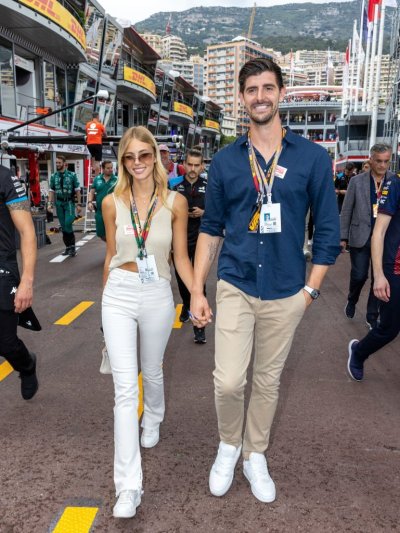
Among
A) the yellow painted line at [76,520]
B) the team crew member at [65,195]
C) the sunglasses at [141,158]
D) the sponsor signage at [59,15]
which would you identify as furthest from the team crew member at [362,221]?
the sponsor signage at [59,15]

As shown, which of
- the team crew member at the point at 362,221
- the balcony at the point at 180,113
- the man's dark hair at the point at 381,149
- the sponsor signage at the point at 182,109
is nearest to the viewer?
the man's dark hair at the point at 381,149

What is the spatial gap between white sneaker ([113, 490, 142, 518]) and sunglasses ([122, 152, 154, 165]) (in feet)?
6.03

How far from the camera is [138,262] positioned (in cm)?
283

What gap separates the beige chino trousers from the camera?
261 cm

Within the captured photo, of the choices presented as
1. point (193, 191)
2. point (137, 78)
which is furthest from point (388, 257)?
point (137, 78)

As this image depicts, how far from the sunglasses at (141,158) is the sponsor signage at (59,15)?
21897 mm

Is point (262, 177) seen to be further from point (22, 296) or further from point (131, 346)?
point (22, 296)

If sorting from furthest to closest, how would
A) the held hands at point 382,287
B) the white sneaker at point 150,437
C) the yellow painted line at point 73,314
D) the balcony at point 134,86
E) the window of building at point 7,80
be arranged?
the balcony at point 134,86
the window of building at point 7,80
the yellow painted line at point 73,314
the held hands at point 382,287
the white sneaker at point 150,437

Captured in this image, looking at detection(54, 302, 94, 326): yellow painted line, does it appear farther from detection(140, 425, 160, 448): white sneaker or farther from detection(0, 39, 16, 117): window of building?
detection(0, 39, 16, 117): window of building

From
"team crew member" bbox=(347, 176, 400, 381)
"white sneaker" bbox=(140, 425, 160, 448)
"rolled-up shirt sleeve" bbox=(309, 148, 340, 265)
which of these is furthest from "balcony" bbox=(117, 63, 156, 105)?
"rolled-up shirt sleeve" bbox=(309, 148, 340, 265)

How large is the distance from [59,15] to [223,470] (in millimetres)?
26186

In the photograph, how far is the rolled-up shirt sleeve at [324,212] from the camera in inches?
99.0

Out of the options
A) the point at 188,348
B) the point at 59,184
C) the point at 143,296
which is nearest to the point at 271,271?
the point at 143,296

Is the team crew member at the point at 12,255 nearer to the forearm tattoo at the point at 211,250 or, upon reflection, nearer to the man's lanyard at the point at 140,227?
the man's lanyard at the point at 140,227
